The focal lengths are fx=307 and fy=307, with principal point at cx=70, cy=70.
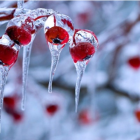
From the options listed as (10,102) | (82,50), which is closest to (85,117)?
(10,102)

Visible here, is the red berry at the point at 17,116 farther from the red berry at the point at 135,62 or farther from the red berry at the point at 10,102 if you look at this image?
the red berry at the point at 135,62

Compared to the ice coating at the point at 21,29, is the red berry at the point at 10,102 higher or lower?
lower

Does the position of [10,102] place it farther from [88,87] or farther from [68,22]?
[68,22]

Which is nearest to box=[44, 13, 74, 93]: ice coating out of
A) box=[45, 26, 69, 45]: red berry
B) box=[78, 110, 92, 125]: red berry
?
box=[45, 26, 69, 45]: red berry

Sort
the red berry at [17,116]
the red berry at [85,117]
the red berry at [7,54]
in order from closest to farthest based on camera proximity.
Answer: the red berry at [7,54] → the red berry at [17,116] → the red berry at [85,117]

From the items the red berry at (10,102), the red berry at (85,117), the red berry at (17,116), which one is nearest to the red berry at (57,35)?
the red berry at (10,102)

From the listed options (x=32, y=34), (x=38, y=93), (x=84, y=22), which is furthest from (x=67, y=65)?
(x=32, y=34)

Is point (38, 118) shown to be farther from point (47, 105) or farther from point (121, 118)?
point (47, 105)
